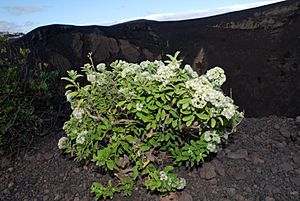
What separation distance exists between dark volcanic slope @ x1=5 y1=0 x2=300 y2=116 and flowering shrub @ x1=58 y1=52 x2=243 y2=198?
1.36 metres

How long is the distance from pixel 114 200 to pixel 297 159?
1364mm

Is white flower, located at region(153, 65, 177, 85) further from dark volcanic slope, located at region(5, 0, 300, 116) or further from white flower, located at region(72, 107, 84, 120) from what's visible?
dark volcanic slope, located at region(5, 0, 300, 116)

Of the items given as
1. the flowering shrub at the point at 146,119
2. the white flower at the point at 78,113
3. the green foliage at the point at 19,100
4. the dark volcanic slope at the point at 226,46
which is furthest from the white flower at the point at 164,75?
the dark volcanic slope at the point at 226,46

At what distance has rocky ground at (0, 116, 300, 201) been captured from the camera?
8.23ft

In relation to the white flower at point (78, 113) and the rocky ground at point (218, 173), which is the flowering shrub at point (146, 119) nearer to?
the white flower at point (78, 113)

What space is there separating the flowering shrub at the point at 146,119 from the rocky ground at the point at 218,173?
22cm

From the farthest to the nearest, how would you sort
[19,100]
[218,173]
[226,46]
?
[226,46] → [19,100] → [218,173]

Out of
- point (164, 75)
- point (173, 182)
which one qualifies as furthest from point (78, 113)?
point (173, 182)

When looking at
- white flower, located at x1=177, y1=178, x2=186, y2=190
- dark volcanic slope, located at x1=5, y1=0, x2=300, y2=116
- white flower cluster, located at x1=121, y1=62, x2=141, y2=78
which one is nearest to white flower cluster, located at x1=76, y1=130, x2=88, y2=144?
white flower cluster, located at x1=121, y1=62, x2=141, y2=78

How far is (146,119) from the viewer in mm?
2098

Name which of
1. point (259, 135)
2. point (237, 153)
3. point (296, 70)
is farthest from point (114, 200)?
point (296, 70)

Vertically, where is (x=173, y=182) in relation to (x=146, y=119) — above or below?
below

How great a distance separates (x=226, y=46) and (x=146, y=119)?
1.86 meters

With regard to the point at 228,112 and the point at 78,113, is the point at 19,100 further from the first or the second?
the point at 228,112
